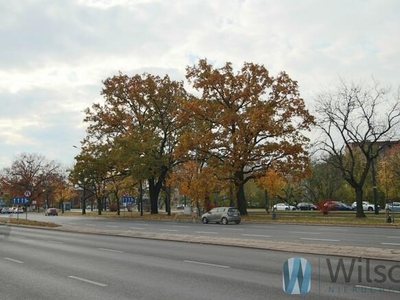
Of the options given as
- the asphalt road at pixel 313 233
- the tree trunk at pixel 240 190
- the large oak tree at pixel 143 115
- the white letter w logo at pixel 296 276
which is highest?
the large oak tree at pixel 143 115

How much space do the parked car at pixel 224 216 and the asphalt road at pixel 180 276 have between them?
20644 millimetres

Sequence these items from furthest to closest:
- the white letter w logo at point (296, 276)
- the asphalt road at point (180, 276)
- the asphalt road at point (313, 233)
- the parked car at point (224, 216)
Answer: the parked car at point (224, 216)
the asphalt road at point (313, 233)
the white letter w logo at point (296, 276)
the asphalt road at point (180, 276)

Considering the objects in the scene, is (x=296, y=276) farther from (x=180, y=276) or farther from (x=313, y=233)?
(x=313, y=233)

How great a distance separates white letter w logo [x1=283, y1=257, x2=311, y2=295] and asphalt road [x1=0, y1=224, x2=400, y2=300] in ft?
0.47

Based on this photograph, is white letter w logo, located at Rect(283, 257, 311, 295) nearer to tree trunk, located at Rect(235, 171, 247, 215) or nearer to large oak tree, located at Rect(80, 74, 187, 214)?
tree trunk, located at Rect(235, 171, 247, 215)

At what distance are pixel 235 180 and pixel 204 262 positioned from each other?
1224 inches

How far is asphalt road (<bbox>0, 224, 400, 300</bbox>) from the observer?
8.15m

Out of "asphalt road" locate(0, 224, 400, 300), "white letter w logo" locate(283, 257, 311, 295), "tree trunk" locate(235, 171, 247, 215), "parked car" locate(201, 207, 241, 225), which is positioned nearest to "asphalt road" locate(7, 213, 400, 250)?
"asphalt road" locate(0, 224, 400, 300)

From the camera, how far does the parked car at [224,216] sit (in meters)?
35.9

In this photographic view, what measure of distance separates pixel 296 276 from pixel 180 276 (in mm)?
2778

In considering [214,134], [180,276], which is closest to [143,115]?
[214,134]

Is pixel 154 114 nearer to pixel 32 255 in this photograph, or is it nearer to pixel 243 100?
pixel 243 100

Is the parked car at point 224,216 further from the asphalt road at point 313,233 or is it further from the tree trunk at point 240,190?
the tree trunk at point 240,190

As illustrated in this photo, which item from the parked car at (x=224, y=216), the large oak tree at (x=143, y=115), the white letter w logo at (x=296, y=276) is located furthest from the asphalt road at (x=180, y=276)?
the large oak tree at (x=143, y=115)
